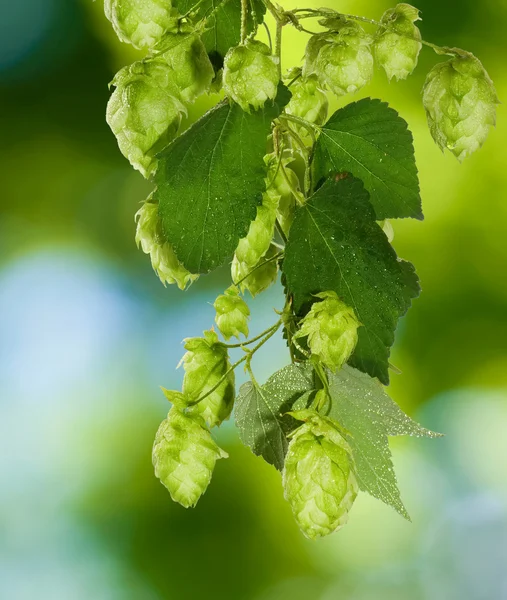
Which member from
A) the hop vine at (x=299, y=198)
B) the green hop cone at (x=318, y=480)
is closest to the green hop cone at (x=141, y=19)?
the hop vine at (x=299, y=198)

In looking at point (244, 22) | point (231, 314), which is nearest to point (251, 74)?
point (244, 22)

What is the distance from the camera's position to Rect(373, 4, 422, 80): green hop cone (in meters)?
0.44

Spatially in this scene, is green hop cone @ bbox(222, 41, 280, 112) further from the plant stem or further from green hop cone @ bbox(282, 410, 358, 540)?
green hop cone @ bbox(282, 410, 358, 540)

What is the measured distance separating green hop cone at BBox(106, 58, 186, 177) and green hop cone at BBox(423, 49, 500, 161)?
139mm

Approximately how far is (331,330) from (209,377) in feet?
0.32

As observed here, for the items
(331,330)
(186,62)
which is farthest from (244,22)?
(331,330)

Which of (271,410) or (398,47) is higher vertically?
(398,47)

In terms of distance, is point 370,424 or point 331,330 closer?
point 331,330

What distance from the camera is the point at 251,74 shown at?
0.38 m

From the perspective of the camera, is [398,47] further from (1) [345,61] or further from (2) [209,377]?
(2) [209,377]

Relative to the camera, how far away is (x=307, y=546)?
1.68m

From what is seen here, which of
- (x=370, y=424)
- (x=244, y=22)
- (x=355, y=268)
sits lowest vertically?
(x=370, y=424)

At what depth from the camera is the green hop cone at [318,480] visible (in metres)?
0.37

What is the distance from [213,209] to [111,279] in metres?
1.29
